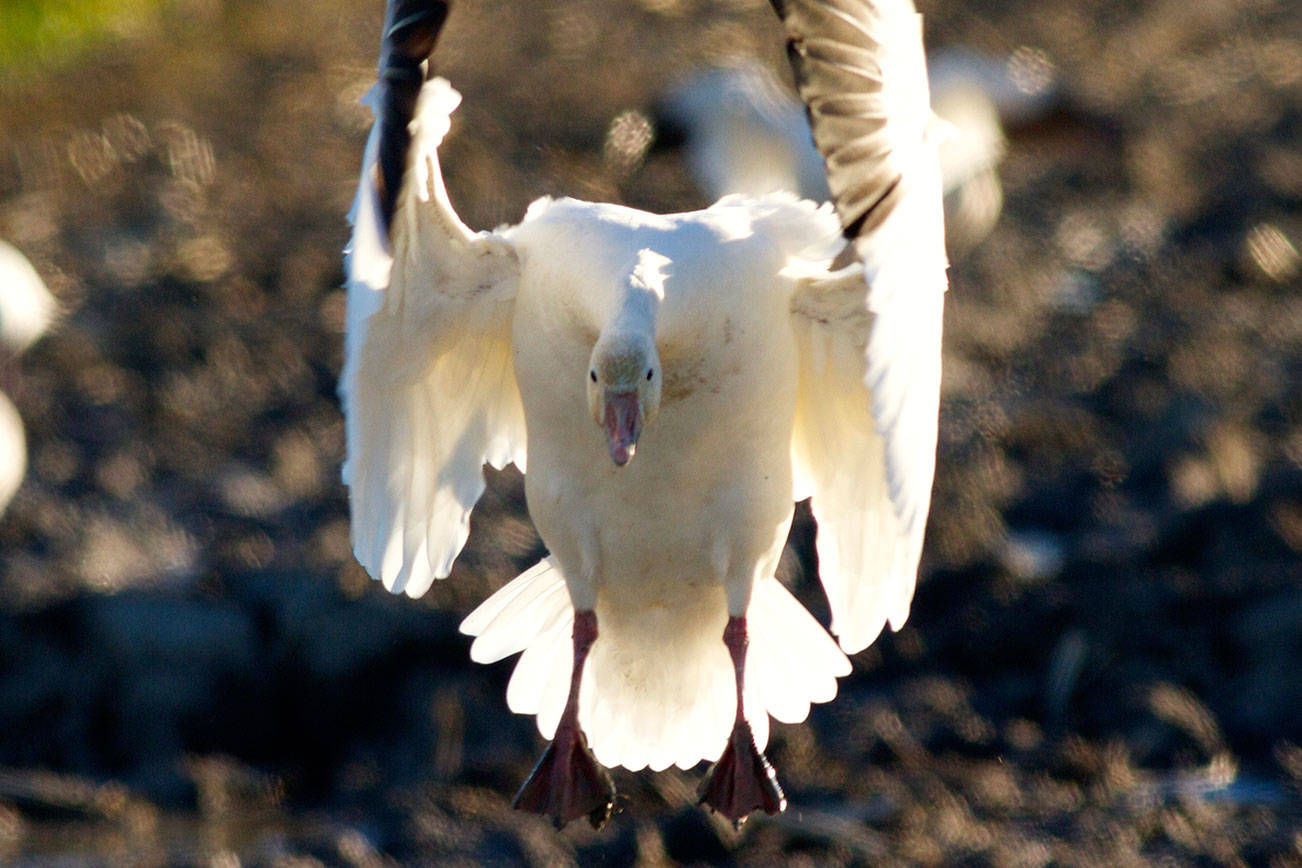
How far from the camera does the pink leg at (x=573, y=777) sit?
141 inches

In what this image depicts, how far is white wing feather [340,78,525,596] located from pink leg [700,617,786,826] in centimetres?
70

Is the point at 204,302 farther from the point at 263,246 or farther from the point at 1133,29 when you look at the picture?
the point at 1133,29

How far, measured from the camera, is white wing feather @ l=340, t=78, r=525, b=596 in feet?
10.3

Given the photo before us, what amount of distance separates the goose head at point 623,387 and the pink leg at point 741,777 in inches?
28.1

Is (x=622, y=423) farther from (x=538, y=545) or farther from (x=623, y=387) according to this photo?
(x=538, y=545)

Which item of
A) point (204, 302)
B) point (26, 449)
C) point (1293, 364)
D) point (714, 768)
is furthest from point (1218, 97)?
point (714, 768)

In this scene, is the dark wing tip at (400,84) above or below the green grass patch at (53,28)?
above

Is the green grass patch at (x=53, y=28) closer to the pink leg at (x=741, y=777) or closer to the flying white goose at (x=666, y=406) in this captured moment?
the flying white goose at (x=666, y=406)

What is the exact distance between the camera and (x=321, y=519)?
249 inches

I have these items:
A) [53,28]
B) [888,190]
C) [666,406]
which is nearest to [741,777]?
[666,406]

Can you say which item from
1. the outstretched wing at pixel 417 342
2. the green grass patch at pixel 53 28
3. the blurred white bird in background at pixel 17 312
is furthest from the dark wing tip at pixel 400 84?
the green grass patch at pixel 53 28

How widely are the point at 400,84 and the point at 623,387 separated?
0.66 meters

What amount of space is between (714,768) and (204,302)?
4840mm

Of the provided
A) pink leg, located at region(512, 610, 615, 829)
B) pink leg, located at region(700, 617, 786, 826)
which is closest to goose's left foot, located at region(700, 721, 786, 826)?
pink leg, located at region(700, 617, 786, 826)
